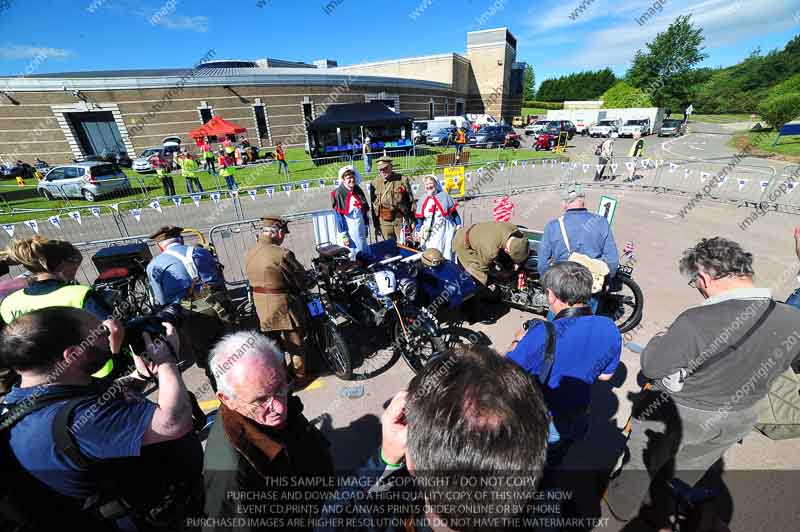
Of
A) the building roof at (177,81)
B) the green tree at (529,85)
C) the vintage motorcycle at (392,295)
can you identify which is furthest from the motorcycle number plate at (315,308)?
the green tree at (529,85)

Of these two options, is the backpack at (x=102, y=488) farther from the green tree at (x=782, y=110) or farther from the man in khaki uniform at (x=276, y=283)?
the green tree at (x=782, y=110)

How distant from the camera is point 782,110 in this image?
23.7 m

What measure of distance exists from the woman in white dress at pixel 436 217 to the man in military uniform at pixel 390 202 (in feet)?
1.52

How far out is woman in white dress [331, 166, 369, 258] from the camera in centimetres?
566

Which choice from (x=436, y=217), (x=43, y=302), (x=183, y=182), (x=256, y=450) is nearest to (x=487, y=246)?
(x=436, y=217)

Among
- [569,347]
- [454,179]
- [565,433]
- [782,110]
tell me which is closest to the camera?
[569,347]

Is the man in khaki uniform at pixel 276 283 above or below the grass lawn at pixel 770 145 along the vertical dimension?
above

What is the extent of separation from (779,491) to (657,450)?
53.2 inches

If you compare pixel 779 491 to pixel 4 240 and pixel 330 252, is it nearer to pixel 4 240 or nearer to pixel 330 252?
pixel 330 252

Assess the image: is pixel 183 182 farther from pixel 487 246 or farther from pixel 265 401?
pixel 265 401

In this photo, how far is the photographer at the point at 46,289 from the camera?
243cm

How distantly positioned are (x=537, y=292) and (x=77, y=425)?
4677 mm

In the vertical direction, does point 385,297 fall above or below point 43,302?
below

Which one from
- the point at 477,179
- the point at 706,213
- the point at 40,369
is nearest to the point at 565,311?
the point at 40,369
